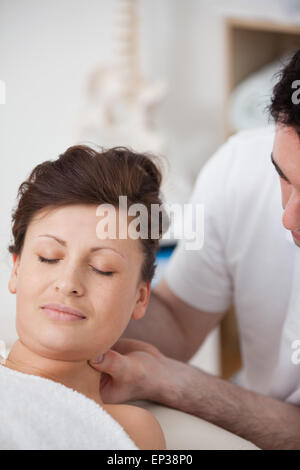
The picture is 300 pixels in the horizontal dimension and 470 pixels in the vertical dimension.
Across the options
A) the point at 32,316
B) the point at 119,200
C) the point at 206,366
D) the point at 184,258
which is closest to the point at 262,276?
the point at 184,258

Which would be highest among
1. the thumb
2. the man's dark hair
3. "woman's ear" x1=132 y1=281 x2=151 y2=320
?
the man's dark hair

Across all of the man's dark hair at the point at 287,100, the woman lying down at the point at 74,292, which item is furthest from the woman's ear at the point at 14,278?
the man's dark hair at the point at 287,100

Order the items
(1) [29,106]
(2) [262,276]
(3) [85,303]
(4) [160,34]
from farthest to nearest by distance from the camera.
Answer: (4) [160,34], (1) [29,106], (2) [262,276], (3) [85,303]

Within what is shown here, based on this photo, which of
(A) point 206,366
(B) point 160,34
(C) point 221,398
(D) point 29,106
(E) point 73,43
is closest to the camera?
(C) point 221,398

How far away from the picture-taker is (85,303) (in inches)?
26.9

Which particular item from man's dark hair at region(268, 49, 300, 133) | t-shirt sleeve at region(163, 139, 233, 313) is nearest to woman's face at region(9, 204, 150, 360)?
man's dark hair at region(268, 49, 300, 133)

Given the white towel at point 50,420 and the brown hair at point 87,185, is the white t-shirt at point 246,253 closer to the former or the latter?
the brown hair at point 87,185

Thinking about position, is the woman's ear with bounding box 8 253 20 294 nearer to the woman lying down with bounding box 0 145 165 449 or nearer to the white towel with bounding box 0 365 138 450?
the woman lying down with bounding box 0 145 165 449

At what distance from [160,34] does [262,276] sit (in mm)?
1830

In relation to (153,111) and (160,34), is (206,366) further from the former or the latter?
(160,34)

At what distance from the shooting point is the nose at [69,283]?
0.67 metres

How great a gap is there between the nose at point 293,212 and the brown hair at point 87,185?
18 centimetres

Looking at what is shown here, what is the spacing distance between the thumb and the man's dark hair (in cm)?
39

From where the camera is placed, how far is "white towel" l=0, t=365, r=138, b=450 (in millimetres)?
578
